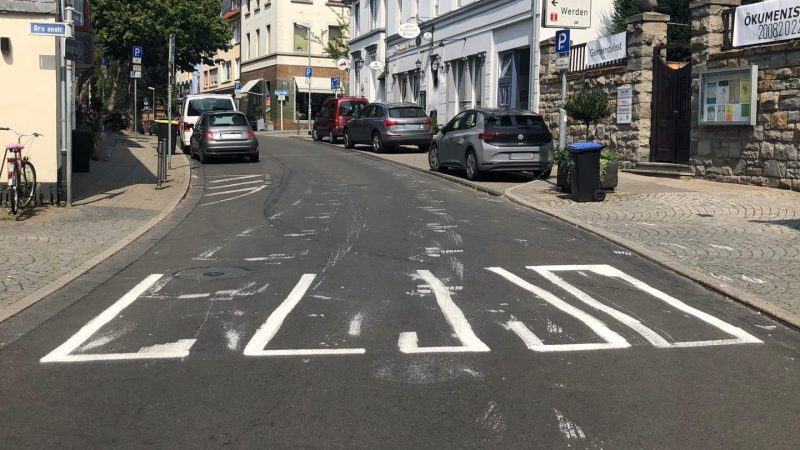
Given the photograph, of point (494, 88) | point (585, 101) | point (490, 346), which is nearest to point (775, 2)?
point (585, 101)

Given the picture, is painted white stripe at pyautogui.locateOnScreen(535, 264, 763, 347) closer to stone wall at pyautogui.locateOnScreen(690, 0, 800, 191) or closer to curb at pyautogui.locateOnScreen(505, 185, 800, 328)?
curb at pyautogui.locateOnScreen(505, 185, 800, 328)

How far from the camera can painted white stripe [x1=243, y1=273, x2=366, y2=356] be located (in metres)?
5.71

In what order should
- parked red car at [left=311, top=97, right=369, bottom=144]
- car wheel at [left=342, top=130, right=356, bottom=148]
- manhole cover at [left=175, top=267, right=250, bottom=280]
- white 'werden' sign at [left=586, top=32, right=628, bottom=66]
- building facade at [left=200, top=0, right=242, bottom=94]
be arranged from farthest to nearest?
building facade at [left=200, top=0, right=242, bottom=94], parked red car at [left=311, top=97, right=369, bottom=144], car wheel at [left=342, top=130, right=356, bottom=148], white 'werden' sign at [left=586, top=32, right=628, bottom=66], manhole cover at [left=175, top=267, right=250, bottom=280]

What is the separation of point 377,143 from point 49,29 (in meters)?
15.6

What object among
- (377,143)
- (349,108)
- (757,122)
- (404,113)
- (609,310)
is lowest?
(609,310)

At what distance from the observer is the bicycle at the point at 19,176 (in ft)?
39.0

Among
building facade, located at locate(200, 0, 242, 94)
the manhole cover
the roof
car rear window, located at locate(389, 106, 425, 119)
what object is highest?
building facade, located at locate(200, 0, 242, 94)

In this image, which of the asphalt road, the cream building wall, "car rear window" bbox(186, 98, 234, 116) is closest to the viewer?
the asphalt road

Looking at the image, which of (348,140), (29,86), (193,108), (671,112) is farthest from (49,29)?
(348,140)

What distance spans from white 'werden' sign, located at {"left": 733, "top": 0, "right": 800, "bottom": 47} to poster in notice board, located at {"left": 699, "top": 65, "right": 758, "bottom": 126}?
1.95ft

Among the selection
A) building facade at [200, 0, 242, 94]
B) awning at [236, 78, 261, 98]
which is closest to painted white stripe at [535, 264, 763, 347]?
awning at [236, 78, 261, 98]

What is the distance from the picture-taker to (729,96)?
15656 mm

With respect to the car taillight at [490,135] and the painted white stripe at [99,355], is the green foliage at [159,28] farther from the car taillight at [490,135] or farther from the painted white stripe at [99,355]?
the painted white stripe at [99,355]

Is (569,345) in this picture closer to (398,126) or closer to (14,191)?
(14,191)
